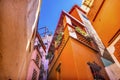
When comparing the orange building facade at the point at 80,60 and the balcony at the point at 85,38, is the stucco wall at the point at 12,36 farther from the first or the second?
the balcony at the point at 85,38

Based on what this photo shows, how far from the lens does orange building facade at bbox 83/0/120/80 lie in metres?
6.24

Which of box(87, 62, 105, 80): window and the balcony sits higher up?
box(87, 62, 105, 80): window

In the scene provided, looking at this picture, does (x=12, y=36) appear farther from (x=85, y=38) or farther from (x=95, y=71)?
(x=85, y=38)

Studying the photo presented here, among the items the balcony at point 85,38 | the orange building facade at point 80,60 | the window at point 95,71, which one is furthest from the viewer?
the balcony at point 85,38

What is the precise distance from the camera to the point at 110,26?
6.84m

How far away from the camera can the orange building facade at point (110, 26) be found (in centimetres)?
624

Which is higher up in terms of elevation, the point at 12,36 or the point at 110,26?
the point at 12,36

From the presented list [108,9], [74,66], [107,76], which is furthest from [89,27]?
[74,66]

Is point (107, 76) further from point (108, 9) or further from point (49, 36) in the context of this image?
point (49, 36)

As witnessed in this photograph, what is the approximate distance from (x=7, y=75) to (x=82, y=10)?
1179 cm

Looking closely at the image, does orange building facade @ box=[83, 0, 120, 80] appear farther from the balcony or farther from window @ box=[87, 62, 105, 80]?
the balcony

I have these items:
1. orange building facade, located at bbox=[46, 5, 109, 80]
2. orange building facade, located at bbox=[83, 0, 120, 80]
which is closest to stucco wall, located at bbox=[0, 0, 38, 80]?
orange building facade, located at bbox=[46, 5, 109, 80]

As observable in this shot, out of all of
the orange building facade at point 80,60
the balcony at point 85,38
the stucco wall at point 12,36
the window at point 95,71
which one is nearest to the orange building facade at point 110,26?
the orange building facade at point 80,60

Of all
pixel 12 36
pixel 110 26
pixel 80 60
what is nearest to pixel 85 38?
pixel 110 26
